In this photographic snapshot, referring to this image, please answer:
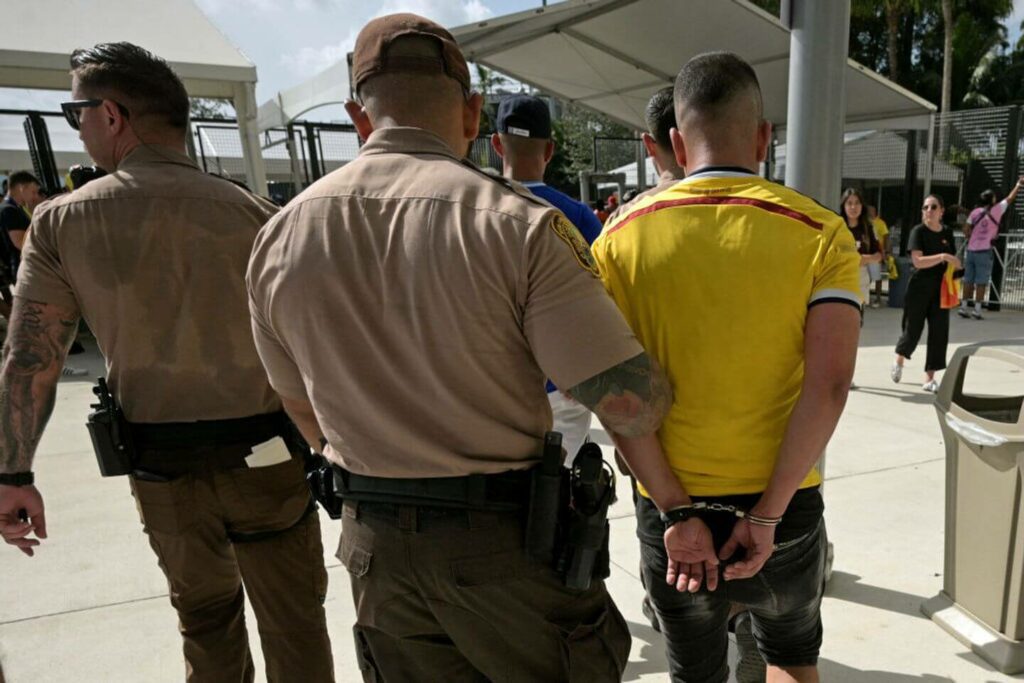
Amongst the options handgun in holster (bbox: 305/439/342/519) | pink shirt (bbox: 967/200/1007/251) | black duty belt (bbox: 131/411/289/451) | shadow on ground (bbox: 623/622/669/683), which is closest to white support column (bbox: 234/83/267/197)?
black duty belt (bbox: 131/411/289/451)

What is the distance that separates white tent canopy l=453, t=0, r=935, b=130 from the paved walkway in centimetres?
558

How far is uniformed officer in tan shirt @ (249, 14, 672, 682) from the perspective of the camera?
3.91ft

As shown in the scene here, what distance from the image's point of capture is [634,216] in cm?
149

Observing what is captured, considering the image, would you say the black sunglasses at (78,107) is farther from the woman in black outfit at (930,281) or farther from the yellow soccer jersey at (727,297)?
the woman in black outfit at (930,281)

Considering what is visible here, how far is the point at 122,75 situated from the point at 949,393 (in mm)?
2848

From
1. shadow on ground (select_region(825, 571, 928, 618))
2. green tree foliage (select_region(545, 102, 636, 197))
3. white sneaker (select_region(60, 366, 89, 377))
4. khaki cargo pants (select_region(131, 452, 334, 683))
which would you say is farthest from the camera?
green tree foliage (select_region(545, 102, 636, 197))

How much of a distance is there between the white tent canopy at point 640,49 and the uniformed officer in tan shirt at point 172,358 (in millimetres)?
5960

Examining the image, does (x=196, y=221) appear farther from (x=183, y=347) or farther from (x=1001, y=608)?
(x=1001, y=608)

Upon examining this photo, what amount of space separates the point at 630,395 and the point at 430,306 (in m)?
0.42

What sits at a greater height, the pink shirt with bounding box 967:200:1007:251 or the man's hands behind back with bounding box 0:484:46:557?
the man's hands behind back with bounding box 0:484:46:557

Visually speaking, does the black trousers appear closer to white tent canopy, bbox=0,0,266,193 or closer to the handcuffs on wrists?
the handcuffs on wrists

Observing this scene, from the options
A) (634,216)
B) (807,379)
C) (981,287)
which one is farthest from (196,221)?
(981,287)

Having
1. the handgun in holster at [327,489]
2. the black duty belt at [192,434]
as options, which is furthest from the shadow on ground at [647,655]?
the black duty belt at [192,434]

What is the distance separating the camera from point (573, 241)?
1230 millimetres
